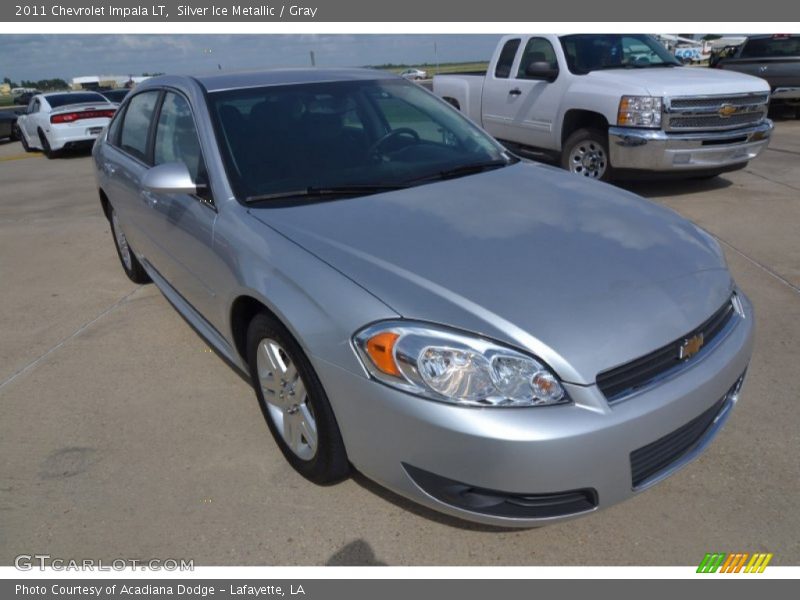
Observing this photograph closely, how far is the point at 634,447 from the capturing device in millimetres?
2006

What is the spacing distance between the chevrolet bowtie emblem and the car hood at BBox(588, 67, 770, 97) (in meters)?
5.02

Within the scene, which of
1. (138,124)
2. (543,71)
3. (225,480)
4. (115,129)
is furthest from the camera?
(543,71)

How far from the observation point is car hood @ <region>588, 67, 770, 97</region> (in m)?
6.52

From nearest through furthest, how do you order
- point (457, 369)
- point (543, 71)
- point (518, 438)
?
point (518, 438) < point (457, 369) < point (543, 71)

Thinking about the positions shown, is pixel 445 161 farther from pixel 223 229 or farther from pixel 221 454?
pixel 221 454

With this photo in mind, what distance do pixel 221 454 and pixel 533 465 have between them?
1.63 m

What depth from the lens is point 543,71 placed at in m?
7.38

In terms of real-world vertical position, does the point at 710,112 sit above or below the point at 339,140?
below

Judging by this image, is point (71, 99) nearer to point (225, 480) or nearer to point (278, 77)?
point (278, 77)

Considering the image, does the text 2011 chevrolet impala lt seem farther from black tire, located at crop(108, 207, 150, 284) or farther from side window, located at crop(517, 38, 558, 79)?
side window, located at crop(517, 38, 558, 79)

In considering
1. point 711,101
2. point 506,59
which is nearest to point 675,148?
point 711,101

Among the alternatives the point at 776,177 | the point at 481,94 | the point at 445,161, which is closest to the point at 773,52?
the point at 776,177

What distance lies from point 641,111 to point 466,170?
4.06 m

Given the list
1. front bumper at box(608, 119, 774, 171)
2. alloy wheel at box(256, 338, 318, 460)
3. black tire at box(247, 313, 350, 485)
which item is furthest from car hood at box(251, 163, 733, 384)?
front bumper at box(608, 119, 774, 171)
